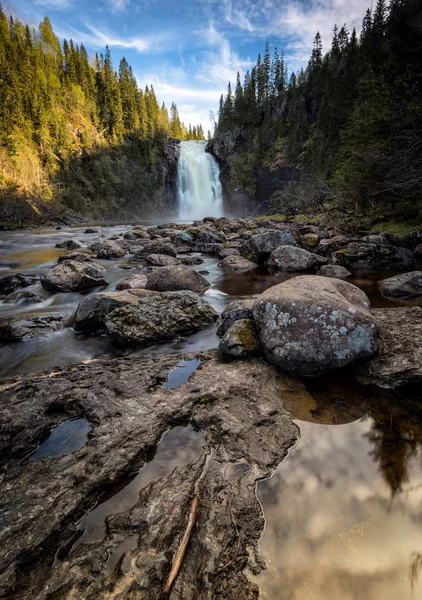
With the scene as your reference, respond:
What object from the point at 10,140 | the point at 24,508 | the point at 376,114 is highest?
the point at 10,140

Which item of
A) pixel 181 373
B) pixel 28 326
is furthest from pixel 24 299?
pixel 181 373

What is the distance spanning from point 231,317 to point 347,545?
2.80 m

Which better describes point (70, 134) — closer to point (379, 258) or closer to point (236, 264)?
point (236, 264)

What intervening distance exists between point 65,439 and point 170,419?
81 cm

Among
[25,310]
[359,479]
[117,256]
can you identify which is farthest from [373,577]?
[117,256]

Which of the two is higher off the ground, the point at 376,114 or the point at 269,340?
the point at 376,114

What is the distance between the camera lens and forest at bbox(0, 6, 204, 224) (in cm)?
3162

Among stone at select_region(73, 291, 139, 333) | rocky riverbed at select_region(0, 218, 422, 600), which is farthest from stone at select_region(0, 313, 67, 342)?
stone at select_region(73, 291, 139, 333)

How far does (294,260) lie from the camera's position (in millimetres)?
8602

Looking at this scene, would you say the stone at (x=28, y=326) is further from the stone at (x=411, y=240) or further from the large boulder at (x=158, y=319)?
the stone at (x=411, y=240)

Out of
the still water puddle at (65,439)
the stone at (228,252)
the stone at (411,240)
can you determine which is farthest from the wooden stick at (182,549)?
the stone at (411,240)

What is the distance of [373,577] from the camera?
1.27m

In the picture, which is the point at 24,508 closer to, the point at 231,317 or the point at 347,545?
the point at 347,545

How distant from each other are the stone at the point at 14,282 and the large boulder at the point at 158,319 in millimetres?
4658
